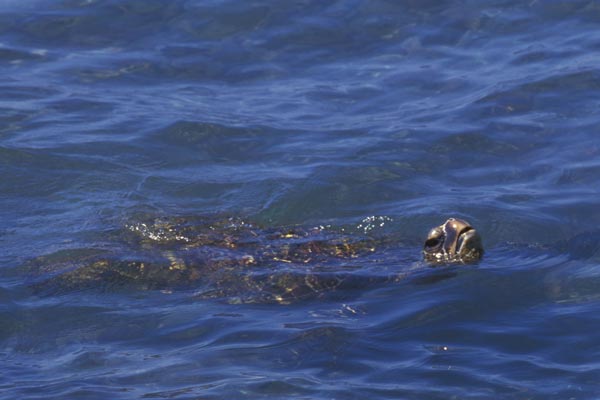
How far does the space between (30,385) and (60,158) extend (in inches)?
156

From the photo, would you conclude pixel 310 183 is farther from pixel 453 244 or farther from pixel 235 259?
pixel 453 244

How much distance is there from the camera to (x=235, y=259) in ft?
24.1

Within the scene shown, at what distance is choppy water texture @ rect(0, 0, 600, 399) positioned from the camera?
6043mm

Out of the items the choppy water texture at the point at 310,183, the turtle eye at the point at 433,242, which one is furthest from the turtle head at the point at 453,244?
the choppy water texture at the point at 310,183

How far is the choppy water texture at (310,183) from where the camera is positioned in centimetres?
604

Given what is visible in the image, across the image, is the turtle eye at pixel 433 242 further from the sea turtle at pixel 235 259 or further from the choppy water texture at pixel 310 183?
the choppy water texture at pixel 310 183

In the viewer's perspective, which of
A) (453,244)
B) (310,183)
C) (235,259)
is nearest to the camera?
(453,244)

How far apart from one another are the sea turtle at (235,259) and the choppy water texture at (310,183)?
50mm

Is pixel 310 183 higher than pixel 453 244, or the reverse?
pixel 310 183

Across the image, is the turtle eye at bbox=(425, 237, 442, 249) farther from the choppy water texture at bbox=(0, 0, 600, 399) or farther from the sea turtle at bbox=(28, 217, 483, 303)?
the choppy water texture at bbox=(0, 0, 600, 399)

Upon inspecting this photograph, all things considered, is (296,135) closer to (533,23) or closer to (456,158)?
(456,158)

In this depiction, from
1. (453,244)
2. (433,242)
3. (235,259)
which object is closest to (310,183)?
(235,259)

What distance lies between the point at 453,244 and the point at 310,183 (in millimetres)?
2186

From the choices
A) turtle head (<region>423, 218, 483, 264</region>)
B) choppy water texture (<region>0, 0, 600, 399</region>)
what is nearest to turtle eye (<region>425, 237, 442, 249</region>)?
turtle head (<region>423, 218, 483, 264</region>)
